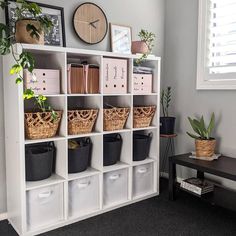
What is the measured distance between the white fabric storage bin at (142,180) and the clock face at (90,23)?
1.29 metres

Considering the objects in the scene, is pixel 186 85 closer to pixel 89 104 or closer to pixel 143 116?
pixel 143 116

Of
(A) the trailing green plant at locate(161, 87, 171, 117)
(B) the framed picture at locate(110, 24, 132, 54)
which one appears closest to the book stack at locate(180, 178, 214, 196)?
(A) the trailing green plant at locate(161, 87, 171, 117)

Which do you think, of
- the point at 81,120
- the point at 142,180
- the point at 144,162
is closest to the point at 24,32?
the point at 81,120

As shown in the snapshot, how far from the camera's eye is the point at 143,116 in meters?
2.68

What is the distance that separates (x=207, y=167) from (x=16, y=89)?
160cm

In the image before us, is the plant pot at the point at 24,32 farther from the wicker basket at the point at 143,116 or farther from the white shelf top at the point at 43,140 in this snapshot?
the wicker basket at the point at 143,116

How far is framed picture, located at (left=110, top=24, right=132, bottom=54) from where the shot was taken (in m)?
2.82

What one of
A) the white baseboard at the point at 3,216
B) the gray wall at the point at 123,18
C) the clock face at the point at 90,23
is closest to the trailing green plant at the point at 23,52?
the gray wall at the point at 123,18

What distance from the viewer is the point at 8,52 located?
1.98m

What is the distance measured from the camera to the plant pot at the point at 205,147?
8.54ft

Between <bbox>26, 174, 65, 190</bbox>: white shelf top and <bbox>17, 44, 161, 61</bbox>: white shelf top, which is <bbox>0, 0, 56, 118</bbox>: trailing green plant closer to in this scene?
<bbox>17, 44, 161, 61</bbox>: white shelf top

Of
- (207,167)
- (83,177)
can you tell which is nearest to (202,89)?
(207,167)

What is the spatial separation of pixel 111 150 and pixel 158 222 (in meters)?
0.71

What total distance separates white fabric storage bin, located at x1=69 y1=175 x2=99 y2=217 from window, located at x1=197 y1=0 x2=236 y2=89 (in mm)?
1439
